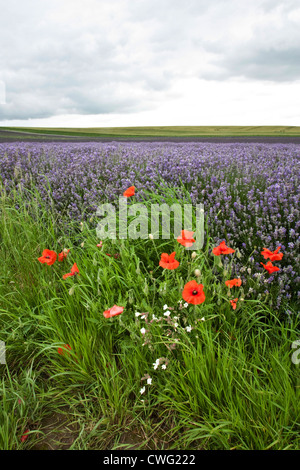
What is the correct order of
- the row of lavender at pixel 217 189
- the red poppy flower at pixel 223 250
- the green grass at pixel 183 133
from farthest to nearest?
the green grass at pixel 183 133
the row of lavender at pixel 217 189
the red poppy flower at pixel 223 250

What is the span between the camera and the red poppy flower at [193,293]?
1.65 meters

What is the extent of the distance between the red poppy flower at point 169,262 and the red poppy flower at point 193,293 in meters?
0.18

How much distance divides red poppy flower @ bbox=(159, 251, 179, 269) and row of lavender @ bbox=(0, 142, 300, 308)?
564 millimetres

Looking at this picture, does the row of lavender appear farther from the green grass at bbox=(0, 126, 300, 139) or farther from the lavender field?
the green grass at bbox=(0, 126, 300, 139)

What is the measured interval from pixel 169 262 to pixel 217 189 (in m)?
1.68

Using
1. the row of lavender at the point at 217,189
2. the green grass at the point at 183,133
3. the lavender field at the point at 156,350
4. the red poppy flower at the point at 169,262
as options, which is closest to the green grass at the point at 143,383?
the lavender field at the point at 156,350

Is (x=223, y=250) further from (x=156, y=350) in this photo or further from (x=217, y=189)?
(x=217, y=189)

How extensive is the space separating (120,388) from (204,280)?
0.83 metres

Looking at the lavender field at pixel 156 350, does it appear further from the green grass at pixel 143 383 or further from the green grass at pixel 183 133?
the green grass at pixel 183 133

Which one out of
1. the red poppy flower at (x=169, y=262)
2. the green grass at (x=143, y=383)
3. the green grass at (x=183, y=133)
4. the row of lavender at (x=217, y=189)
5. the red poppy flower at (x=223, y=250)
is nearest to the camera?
the green grass at (x=143, y=383)

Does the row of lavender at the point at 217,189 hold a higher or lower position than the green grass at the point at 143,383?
higher
